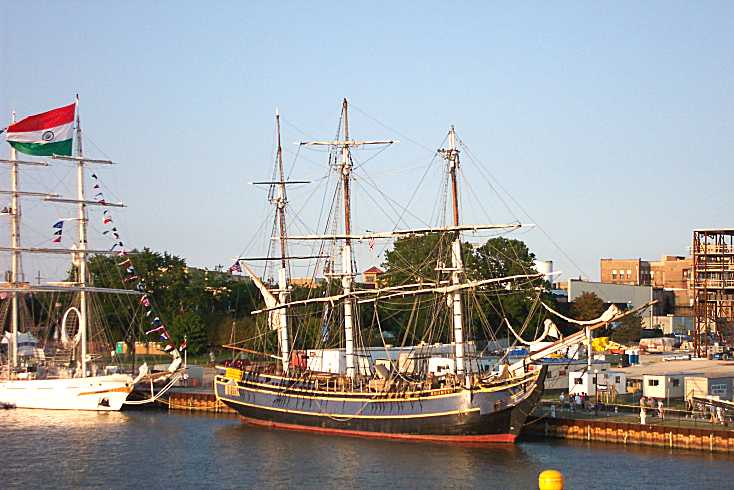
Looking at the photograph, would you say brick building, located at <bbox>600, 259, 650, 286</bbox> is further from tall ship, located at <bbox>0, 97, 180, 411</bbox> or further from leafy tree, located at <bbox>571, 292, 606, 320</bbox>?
tall ship, located at <bbox>0, 97, 180, 411</bbox>

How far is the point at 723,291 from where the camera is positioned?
91500mm

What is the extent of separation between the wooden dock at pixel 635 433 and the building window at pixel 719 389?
9.91m

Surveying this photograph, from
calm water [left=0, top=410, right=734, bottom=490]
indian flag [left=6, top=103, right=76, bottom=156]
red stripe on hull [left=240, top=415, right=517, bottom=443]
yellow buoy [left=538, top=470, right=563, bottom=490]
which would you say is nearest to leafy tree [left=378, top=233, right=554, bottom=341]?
indian flag [left=6, top=103, right=76, bottom=156]

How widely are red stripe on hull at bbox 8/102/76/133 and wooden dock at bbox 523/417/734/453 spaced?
133 feet

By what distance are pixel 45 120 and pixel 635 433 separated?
4648 centimetres

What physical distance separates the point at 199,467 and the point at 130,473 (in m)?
3.11

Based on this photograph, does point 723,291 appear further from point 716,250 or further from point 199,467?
point 199,467

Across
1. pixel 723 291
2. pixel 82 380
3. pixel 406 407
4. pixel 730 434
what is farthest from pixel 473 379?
pixel 723 291

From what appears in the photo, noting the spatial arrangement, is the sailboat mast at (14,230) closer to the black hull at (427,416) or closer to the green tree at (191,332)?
the green tree at (191,332)

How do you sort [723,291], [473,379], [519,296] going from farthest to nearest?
1. [519,296]
2. [723,291]
3. [473,379]

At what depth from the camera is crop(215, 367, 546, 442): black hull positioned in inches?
2051

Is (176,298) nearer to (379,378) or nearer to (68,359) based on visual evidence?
(68,359)

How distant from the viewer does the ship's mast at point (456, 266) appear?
2238 inches

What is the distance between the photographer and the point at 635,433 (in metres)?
50.1
